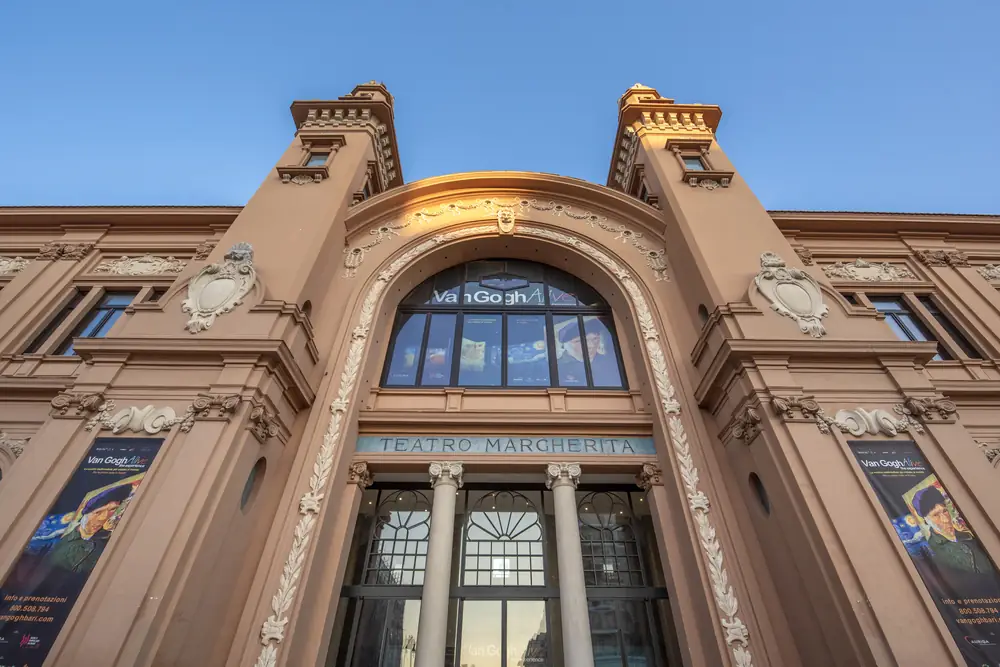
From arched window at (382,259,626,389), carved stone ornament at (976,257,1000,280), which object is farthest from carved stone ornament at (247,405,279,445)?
carved stone ornament at (976,257,1000,280)

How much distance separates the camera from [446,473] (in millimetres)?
9781

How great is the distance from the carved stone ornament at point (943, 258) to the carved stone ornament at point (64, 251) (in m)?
24.9

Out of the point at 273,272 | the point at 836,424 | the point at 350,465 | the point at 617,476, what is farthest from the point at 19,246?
the point at 836,424

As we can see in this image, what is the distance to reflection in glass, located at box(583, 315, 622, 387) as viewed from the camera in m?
12.1

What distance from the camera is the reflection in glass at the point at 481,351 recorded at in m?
12.2

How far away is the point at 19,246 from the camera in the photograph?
1501 cm

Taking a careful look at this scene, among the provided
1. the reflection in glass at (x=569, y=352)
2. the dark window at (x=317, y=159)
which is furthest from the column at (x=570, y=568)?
the dark window at (x=317, y=159)

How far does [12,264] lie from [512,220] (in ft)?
48.5

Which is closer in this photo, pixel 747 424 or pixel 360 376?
pixel 747 424

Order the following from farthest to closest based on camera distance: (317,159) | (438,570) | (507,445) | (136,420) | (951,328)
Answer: (317,159) < (951,328) < (507,445) < (438,570) < (136,420)

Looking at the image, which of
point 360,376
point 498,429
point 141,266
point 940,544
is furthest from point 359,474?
point 141,266

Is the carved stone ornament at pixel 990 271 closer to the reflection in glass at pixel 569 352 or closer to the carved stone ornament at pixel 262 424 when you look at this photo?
the reflection in glass at pixel 569 352

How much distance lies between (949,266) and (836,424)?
10925 millimetres

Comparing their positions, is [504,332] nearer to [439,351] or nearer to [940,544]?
[439,351]
